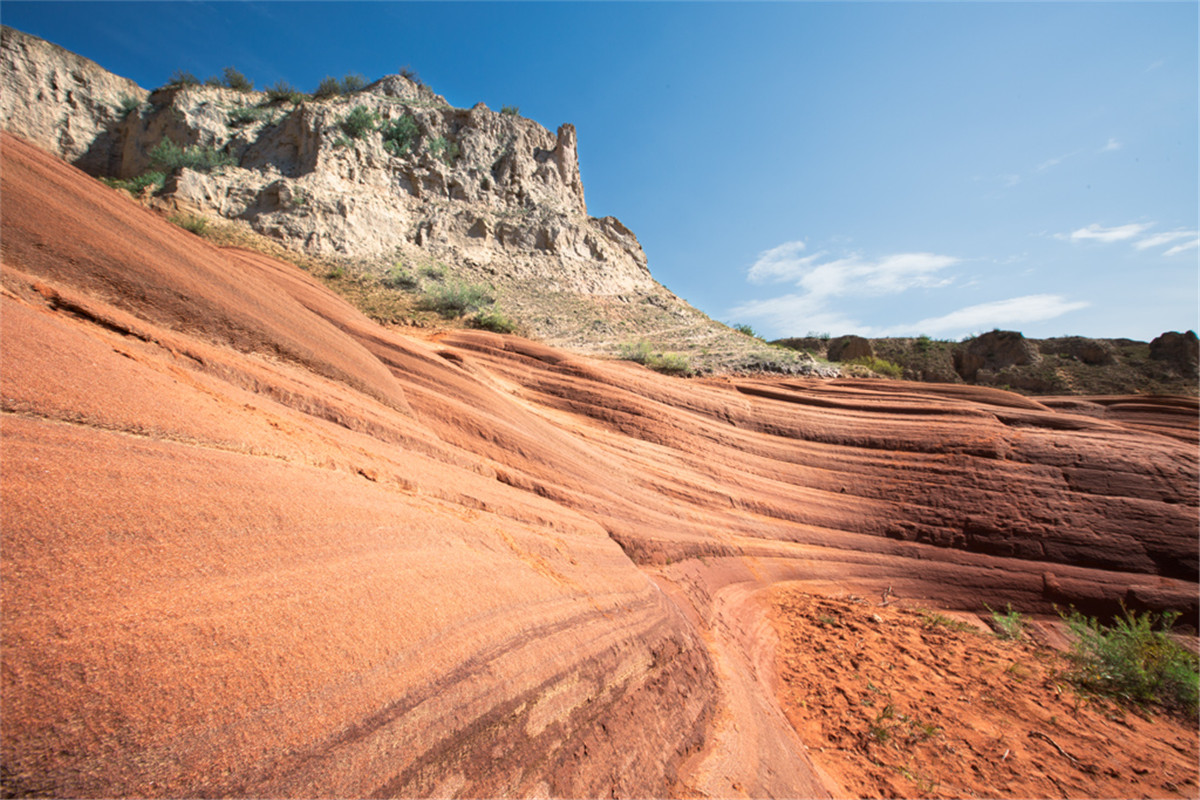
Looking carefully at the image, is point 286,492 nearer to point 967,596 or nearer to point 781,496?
point 781,496

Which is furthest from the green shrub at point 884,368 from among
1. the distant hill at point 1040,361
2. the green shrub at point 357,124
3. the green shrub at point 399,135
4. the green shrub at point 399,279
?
the green shrub at point 357,124

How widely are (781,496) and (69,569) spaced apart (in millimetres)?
8300

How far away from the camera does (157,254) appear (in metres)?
3.69

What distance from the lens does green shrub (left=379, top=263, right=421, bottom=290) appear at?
16.4m

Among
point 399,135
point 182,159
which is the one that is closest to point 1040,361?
point 399,135

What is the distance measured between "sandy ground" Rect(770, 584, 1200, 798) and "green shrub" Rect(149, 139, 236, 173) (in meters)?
23.2

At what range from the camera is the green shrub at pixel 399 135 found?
21.2m

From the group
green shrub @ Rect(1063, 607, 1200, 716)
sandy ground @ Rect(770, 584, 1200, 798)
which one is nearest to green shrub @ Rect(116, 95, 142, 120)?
sandy ground @ Rect(770, 584, 1200, 798)

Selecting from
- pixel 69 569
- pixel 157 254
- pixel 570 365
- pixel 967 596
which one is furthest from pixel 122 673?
pixel 967 596

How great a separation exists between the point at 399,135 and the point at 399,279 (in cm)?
948

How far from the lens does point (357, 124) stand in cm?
2006

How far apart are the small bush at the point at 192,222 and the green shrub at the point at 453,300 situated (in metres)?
6.28

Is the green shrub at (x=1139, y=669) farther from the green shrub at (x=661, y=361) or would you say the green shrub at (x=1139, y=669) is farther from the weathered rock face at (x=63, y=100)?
the weathered rock face at (x=63, y=100)

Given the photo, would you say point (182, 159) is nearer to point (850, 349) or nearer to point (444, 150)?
point (444, 150)
